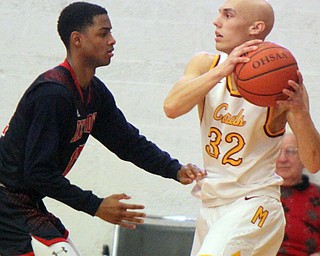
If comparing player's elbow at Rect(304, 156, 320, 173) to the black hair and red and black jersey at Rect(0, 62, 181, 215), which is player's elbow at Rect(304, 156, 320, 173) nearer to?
red and black jersey at Rect(0, 62, 181, 215)

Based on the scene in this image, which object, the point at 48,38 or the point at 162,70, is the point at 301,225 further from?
the point at 48,38

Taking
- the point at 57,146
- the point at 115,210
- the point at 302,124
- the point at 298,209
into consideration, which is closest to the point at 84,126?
the point at 57,146

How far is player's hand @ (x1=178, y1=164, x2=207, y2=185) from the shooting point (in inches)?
155

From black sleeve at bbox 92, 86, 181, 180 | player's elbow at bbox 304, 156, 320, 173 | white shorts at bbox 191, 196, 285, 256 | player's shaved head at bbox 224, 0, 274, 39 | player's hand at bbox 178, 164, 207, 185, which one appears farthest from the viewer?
black sleeve at bbox 92, 86, 181, 180

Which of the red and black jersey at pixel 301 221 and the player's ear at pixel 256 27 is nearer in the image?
the player's ear at pixel 256 27

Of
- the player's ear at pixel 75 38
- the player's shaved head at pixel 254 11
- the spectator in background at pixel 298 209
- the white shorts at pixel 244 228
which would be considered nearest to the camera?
the white shorts at pixel 244 228

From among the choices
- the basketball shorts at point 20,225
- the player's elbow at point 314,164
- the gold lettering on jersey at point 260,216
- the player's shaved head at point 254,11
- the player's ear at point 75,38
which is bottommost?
the basketball shorts at point 20,225

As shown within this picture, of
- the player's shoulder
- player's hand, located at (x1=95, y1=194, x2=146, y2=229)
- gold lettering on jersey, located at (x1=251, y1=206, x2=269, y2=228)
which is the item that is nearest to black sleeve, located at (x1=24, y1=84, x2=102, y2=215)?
player's hand, located at (x1=95, y1=194, x2=146, y2=229)

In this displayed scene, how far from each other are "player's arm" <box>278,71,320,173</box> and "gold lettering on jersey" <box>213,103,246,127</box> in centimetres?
21

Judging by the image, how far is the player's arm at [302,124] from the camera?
3.58 m

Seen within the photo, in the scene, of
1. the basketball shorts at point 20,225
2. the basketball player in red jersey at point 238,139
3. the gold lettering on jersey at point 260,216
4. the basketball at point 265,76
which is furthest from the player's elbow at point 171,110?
the basketball shorts at point 20,225

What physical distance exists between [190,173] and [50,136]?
2.46ft

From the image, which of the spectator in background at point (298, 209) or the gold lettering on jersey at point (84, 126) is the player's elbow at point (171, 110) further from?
the spectator in background at point (298, 209)

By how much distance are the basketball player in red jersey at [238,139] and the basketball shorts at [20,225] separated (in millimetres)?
696
